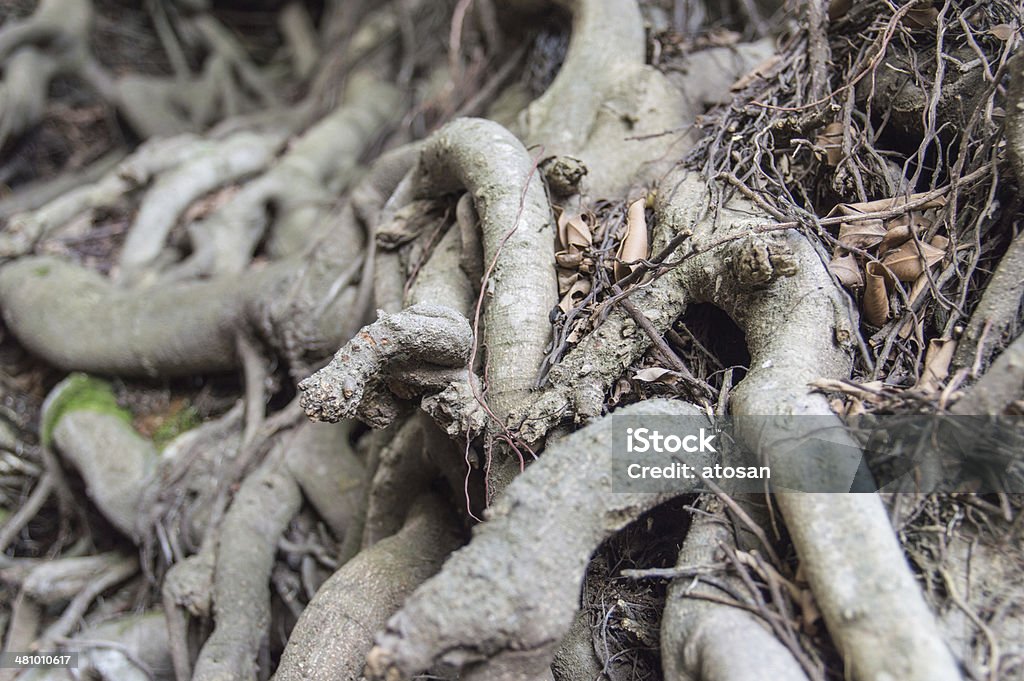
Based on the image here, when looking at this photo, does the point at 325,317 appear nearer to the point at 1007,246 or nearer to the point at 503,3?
the point at 503,3

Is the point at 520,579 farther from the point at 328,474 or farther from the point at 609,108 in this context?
the point at 609,108

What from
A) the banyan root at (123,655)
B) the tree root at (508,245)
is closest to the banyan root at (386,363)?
the tree root at (508,245)

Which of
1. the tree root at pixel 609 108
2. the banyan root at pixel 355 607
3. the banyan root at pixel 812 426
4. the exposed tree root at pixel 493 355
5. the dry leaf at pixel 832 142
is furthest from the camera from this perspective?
the tree root at pixel 609 108

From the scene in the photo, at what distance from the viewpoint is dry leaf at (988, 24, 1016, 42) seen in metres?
1.79

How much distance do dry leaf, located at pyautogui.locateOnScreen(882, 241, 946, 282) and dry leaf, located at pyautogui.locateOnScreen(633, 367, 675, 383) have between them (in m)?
0.54

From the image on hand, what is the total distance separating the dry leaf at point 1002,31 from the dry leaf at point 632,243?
3.04 ft

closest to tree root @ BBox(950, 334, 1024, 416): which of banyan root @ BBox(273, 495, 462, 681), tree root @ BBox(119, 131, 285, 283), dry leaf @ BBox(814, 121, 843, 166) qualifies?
dry leaf @ BBox(814, 121, 843, 166)

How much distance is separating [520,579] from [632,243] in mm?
986

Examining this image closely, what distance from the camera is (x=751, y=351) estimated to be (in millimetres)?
1662

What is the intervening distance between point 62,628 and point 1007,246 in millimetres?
3073

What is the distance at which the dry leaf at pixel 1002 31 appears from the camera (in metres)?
1.79

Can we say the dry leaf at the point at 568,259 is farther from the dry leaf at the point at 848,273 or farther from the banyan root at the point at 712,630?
the banyan root at the point at 712,630

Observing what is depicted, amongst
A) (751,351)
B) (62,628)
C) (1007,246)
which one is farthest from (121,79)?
(1007,246)

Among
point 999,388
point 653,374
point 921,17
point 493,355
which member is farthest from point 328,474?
point 921,17
